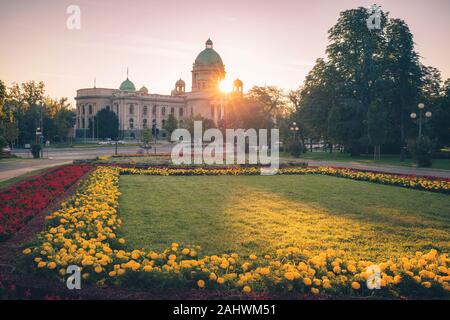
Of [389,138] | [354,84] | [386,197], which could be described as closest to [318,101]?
[354,84]

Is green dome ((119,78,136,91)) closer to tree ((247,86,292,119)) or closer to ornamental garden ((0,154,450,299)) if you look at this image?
tree ((247,86,292,119))

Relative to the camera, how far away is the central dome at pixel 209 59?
371 feet

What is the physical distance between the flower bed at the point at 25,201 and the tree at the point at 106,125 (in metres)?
78.3

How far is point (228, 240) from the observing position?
8.10 meters

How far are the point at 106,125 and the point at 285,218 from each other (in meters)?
86.1

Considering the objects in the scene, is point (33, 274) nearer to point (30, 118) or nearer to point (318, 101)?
point (318, 101)

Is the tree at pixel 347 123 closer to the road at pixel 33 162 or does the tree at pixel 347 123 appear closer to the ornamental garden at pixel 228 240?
the ornamental garden at pixel 228 240

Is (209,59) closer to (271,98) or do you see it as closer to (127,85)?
(127,85)

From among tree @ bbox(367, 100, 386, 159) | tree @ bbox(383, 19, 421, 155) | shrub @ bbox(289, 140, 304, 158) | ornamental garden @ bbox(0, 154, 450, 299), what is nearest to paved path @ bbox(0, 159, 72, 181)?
ornamental garden @ bbox(0, 154, 450, 299)

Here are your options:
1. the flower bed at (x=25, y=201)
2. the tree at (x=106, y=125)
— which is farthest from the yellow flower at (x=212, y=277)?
the tree at (x=106, y=125)

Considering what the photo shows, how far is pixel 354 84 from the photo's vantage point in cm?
4166

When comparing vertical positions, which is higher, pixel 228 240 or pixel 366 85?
pixel 366 85

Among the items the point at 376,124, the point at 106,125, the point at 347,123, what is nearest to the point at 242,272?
the point at 376,124
